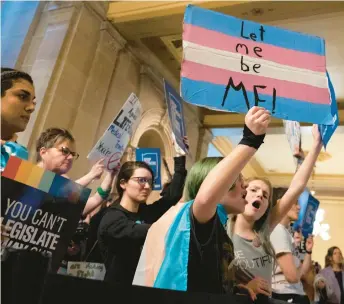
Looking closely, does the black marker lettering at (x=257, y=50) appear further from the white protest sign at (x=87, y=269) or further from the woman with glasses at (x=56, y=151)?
the white protest sign at (x=87, y=269)

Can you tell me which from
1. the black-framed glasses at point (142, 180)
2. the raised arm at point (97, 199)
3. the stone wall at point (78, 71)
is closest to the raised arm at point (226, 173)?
the black-framed glasses at point (142, 180)

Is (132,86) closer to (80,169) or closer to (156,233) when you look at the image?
(80,169)

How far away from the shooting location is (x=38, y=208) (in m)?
1.00

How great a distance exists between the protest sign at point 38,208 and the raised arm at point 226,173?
35 centimetres

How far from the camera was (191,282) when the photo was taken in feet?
3.66

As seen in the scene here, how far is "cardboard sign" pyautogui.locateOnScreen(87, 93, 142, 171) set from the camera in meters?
2.61

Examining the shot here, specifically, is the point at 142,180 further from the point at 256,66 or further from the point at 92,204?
the point at 256,66

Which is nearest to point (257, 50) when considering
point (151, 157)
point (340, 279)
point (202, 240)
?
point (202, 240)

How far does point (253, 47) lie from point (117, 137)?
4.65 ft

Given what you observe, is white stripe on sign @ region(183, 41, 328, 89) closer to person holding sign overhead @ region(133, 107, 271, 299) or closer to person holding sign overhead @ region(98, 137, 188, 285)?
person holding sign overhead @ region(133, 107, 271, 299)

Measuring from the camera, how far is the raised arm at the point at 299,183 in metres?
1.93

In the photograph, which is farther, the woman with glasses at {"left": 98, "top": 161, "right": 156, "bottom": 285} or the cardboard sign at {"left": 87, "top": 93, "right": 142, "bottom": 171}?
the cardboard sign at {"left": 87, "top": 93, "right": 142, "bottom": 171}

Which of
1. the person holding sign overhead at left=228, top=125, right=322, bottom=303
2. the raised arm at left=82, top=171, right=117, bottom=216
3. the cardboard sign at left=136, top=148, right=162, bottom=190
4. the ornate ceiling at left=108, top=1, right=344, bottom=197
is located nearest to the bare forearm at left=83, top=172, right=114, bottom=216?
the raised arm at left=82, top=171, right=117, bottom=216

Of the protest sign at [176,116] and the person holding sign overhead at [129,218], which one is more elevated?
the protest sign at [176,116]
